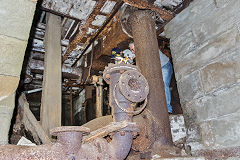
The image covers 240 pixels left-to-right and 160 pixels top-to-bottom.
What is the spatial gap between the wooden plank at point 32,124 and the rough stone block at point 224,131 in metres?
1.60

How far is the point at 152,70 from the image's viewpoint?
7.43 ft

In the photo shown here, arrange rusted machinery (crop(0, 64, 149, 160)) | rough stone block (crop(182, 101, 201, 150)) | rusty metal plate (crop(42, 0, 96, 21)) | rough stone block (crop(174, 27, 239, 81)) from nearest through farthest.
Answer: rusted machinery (crop(0, 64, 149, 160)) → rough stone block (crop(174, 27, 239, 81)) → rough stone block (crop(182, 101, 201, 150)) → rusty metal plate (crop(42, 0, 96, 21))

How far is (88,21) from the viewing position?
9.70 feet

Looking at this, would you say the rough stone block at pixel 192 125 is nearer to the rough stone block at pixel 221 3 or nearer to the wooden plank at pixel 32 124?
the rough stone block at pixel 221 3

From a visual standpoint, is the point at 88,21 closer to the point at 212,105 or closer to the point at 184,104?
the point at 184,104

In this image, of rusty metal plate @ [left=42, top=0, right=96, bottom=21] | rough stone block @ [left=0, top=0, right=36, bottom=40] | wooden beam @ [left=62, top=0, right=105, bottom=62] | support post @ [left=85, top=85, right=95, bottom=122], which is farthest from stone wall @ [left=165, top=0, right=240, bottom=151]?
support post @ [left=85, top=85, right=95, bottom=122]

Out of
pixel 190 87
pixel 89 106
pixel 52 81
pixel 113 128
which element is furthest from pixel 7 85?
pixel 89 106

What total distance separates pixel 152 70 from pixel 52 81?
124cm

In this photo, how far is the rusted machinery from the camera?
1.03 meters

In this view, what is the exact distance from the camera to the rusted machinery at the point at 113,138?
3.39 feet

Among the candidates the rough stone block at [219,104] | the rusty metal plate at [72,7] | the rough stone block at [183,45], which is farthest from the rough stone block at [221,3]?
the rusty metal plate at [72,7]

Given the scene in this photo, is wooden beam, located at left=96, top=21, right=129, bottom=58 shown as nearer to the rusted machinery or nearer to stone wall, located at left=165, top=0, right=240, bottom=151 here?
stone wall, located at left=165, top=0, right=240, bottom=151

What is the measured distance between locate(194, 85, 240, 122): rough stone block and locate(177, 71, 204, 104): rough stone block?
89mm

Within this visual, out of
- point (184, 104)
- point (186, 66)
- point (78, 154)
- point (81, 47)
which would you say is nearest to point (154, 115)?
point (184, 104)
